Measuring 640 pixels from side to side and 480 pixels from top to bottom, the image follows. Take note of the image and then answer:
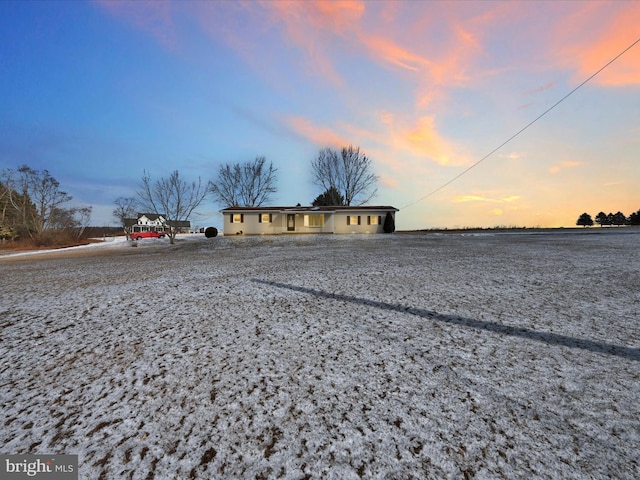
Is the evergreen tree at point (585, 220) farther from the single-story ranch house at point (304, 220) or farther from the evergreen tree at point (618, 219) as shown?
the single-story ranch house at point (304, 220)

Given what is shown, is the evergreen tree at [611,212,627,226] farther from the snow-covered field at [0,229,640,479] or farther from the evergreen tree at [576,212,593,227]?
the snow-covered field at [0,229,640,479]

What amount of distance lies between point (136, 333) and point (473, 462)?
11.7 ft

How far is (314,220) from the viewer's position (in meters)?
33.9

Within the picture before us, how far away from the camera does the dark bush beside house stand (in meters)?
31.7

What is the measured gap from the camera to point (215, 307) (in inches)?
167

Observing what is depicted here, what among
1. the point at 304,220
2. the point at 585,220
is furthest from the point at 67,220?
the point at 585,220

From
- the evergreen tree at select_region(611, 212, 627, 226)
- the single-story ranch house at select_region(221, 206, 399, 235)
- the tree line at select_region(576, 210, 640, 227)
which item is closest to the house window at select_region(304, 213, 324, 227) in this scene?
the single-story ranch house at select_region(221, 206, 399, 235)

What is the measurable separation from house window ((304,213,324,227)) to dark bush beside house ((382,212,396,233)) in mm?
7680

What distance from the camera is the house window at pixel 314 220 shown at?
110ft

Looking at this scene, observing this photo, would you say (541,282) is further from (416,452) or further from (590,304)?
(416,452)

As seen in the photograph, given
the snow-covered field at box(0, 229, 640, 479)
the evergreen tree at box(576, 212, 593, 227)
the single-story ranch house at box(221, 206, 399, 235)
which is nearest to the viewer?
the snow-covered field at box(0, 229, 640, 479)

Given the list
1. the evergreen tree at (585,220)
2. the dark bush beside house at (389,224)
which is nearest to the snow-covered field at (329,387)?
the dark bush beside house at (389,224)

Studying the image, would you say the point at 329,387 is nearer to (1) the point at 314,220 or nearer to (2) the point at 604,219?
(1) the point at 314,220

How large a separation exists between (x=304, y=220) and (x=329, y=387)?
31.9 meters
